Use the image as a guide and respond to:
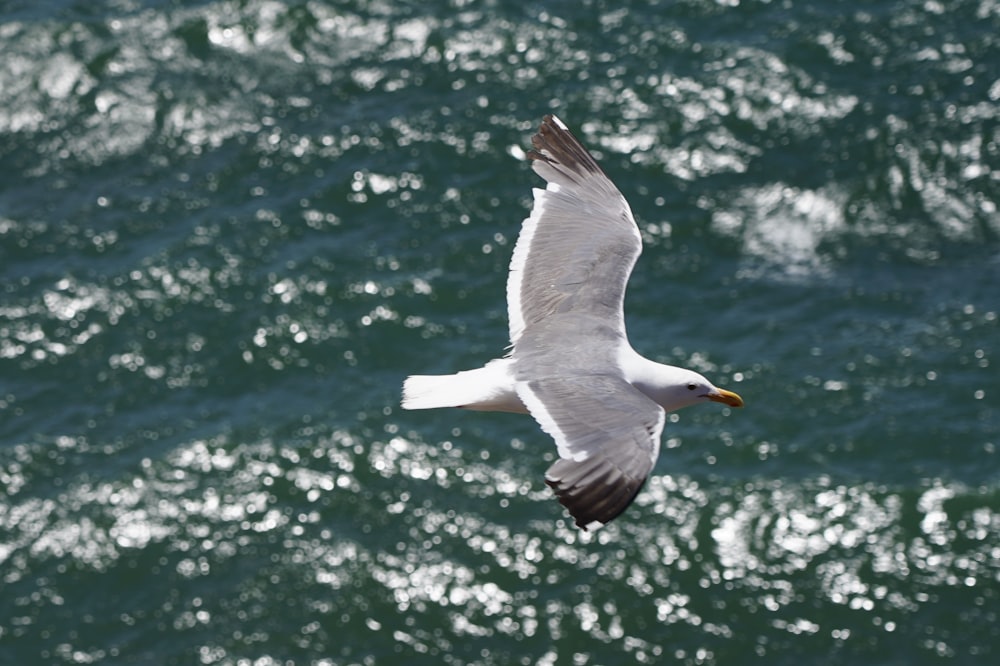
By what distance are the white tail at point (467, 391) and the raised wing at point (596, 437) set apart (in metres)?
0.16

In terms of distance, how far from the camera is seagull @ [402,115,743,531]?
7773 millimetres

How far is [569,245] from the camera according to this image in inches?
416

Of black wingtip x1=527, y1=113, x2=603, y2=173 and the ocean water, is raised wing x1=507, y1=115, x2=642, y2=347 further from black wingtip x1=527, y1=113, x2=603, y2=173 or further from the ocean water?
the ocean water

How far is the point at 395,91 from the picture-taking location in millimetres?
20828

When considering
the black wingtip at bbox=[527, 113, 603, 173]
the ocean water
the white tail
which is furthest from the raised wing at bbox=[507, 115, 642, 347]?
the ocean water

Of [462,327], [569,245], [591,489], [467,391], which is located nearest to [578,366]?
[467,391]

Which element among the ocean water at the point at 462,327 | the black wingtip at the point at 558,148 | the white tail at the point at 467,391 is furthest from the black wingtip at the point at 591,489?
the ocean water at the point at 462,327

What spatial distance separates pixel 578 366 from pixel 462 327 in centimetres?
892

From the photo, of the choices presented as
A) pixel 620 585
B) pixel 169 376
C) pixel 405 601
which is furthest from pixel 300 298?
pixel 620 585

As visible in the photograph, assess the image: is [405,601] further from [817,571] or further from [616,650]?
[817,571]

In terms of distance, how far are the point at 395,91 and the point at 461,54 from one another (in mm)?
1118

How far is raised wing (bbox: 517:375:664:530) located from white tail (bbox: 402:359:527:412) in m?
0.16

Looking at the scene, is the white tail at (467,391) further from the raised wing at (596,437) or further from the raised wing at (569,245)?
the raised wing at (569,245)

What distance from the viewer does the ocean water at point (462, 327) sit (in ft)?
51.1
